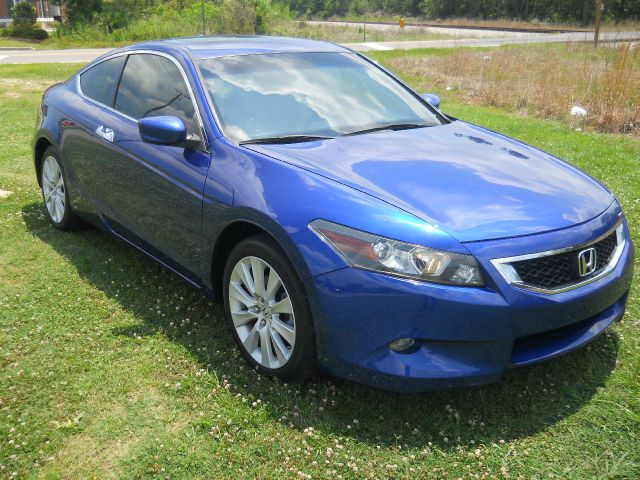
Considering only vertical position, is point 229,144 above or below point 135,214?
above

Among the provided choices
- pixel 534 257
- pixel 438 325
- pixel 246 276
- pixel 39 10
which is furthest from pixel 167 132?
pixel 39 10

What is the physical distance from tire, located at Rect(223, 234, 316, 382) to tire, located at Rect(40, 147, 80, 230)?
2331mm

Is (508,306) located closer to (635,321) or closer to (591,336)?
(591,336)

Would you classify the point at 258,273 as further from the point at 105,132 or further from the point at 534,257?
the point at 105,132

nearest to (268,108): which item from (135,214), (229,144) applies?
(229,144)

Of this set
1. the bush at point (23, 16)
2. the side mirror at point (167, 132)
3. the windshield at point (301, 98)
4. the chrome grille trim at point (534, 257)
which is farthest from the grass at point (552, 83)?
the bush at point (23, 16)

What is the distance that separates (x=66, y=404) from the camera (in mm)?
3076

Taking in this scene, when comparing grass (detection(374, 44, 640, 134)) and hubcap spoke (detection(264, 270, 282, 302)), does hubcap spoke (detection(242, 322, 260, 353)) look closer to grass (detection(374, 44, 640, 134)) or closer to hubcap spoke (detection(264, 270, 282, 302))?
hubcap spoke (detection(264, 270, 282, 302))

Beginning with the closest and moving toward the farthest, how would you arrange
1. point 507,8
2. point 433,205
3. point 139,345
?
point 433,205
point 139,345
point 507,8

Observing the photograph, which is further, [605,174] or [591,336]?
[605,174]

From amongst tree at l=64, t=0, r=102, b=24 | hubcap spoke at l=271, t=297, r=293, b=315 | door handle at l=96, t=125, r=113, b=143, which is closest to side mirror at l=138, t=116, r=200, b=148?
door handle at l=96, t=125, r=113, b=143

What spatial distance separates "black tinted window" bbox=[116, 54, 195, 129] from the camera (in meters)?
3.76

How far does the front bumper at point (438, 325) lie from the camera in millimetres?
2543

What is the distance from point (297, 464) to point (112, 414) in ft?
3.11
